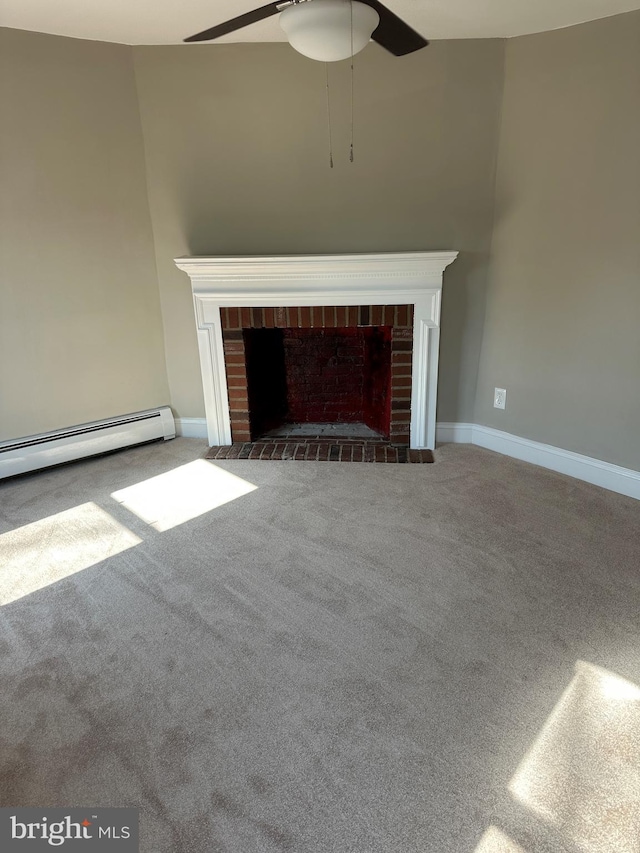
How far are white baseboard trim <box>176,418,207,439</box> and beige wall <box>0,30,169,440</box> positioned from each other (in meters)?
0.41

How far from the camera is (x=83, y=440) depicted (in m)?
3.28

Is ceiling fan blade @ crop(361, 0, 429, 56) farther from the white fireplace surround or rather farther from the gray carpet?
the gray carpet

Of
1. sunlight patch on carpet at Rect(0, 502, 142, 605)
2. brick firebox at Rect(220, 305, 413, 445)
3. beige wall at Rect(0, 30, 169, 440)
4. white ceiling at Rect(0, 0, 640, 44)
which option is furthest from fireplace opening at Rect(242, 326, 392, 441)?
white ceiling at Rect(0, 0, 640, 44)

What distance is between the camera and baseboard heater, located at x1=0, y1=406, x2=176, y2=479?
10.1 feet

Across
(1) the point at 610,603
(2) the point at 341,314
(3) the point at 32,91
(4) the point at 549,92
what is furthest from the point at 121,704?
(4) the point at 549,92

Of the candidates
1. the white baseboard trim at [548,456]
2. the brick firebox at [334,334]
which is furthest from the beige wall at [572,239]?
the brick firebox at [334,334]

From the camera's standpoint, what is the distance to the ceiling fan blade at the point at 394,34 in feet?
5.29

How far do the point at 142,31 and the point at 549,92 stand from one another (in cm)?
204

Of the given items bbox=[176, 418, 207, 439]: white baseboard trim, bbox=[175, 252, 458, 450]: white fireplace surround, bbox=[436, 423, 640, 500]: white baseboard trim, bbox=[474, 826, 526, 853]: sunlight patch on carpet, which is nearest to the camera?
bbox=[474, 826, 526, 853]: sunlight patch on carpet

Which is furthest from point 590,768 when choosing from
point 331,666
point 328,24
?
point 328,24

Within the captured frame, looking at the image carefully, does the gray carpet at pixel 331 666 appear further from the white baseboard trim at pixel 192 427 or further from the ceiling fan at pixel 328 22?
the ceiling fan at pixel 328 22

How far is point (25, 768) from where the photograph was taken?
4.70 ft

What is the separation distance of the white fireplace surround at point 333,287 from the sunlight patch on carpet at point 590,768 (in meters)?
1.95

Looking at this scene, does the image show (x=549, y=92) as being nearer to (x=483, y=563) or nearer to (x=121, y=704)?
(x=483, y=563)
